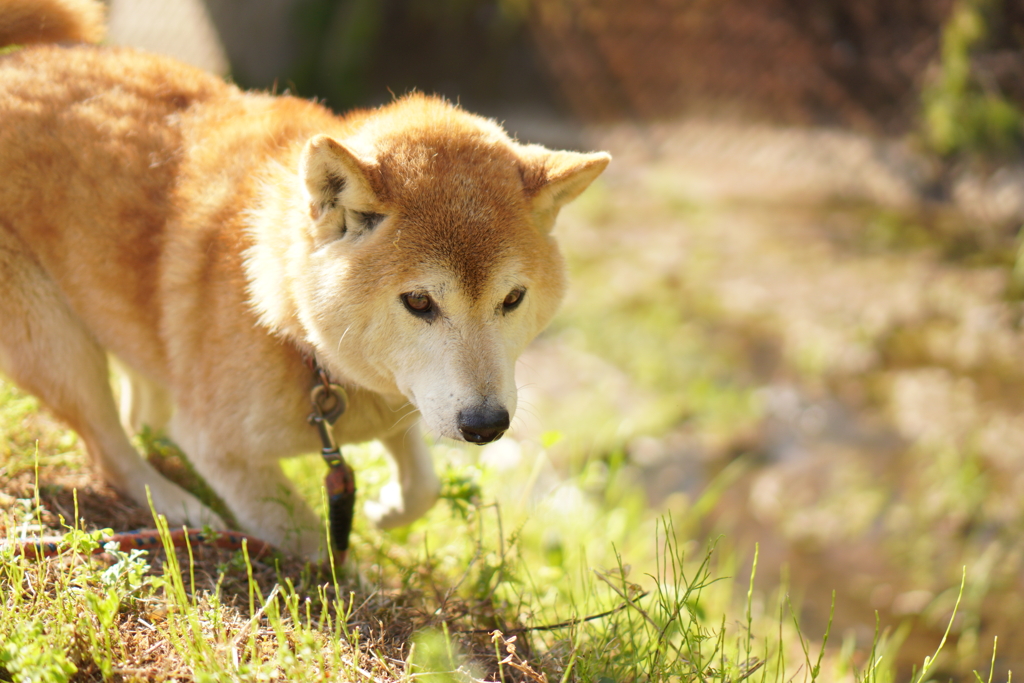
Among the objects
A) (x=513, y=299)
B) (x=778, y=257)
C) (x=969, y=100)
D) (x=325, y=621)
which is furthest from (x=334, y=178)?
(x=969, y=100)

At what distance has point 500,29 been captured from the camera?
361 inches

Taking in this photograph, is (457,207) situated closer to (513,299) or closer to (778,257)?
(513,299)

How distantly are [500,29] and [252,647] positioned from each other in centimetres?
854

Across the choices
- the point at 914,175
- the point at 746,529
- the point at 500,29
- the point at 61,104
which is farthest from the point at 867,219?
the point at 61,104

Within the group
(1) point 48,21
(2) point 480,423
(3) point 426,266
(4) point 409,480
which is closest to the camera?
(2) point 480,423

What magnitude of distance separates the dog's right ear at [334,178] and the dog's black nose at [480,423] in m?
0.72

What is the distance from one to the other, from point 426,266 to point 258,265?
62 centimetres

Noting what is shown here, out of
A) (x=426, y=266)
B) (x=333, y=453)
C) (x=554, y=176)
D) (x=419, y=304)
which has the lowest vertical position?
(x=333, y=453)

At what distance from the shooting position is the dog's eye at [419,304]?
2.34 m

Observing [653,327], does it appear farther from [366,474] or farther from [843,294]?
[366,474]

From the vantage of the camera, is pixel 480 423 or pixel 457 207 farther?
pixel 457 207

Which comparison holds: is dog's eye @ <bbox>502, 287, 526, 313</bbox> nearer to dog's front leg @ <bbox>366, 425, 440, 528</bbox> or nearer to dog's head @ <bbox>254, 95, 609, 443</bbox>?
dog's head @ <bbox>254, 95, 609, 443</bbox>

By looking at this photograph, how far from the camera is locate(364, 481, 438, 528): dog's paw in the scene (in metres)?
2.87

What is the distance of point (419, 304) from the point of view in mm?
2346
